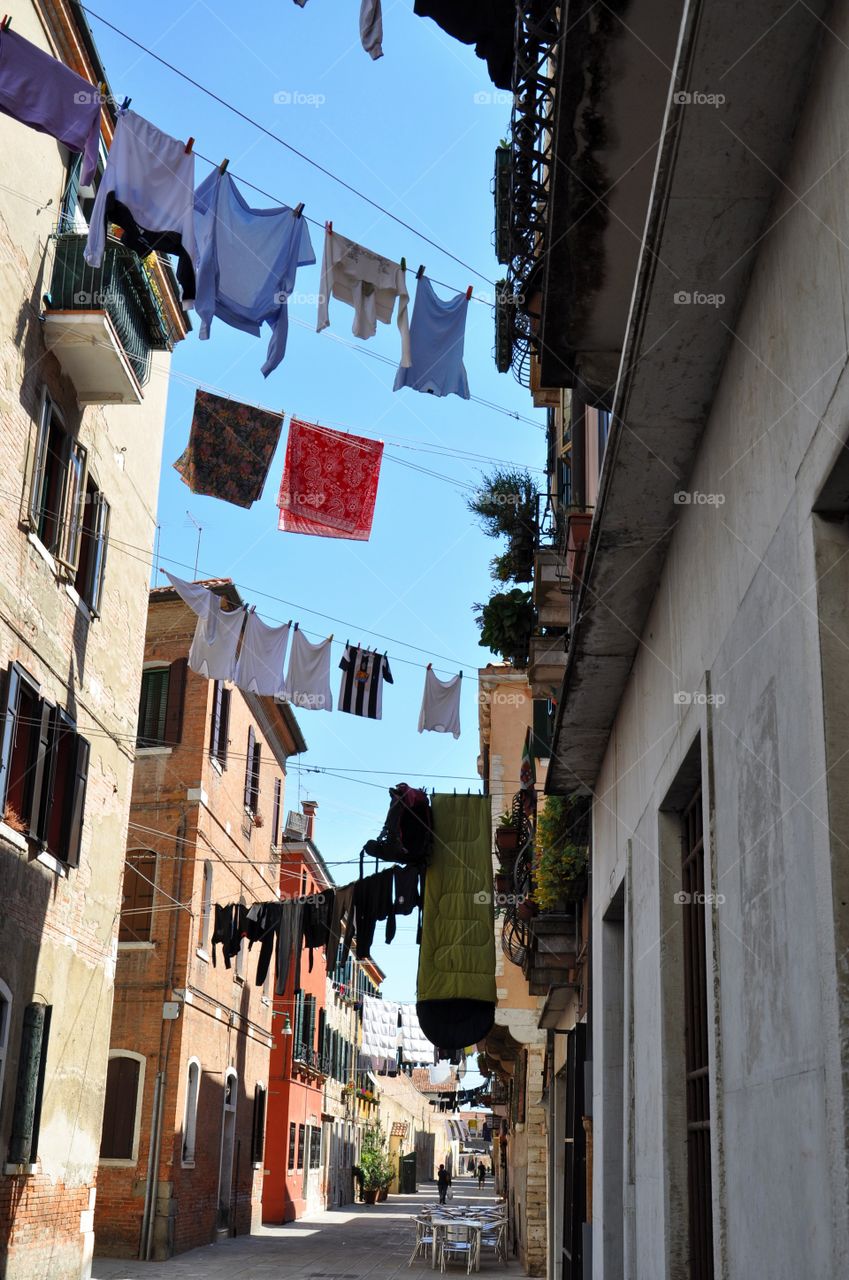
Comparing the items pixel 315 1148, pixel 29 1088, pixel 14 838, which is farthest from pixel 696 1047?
pixel 315 1148

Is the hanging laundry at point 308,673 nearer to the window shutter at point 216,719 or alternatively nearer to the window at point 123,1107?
the window shutter at point 216,719

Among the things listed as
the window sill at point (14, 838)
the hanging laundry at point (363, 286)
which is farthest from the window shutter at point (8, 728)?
the hanging laundry at point (363, 286)

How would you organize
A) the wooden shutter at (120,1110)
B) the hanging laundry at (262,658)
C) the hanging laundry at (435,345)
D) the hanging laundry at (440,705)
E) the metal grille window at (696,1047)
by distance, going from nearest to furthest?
the metal grille window at (696,1047), the hanging laundry at (435,345), the hanging laundry at (262,658), the hanging laundry at (440,705), the wooden shutter at (120,1110)

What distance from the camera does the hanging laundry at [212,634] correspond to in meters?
16.3

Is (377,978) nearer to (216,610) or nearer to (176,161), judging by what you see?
(216,610)

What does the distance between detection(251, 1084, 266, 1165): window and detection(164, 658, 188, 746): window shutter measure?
10.1 meters

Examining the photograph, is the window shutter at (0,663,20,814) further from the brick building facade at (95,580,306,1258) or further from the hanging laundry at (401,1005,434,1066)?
the hanging laundry at (401,1005,434,1066)

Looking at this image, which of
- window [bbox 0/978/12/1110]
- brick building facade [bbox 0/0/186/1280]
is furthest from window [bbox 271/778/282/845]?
window [bbox 0/978/12/1110]

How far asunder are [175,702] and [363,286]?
14.7 m

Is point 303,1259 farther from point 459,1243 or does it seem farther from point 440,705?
point 440,705

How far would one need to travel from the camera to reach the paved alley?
1923 centimetres

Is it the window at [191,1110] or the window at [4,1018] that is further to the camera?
the window at [191,1110]

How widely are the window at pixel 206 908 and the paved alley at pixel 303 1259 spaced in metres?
5.38

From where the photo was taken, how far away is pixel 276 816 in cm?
3278
